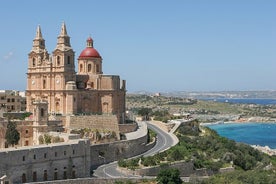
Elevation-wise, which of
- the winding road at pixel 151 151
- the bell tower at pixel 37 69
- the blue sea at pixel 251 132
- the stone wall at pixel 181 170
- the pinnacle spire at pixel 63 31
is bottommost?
the blue sea at pixel 251 132

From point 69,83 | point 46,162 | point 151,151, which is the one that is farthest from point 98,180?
point 69,83

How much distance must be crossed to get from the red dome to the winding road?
14.1 meters

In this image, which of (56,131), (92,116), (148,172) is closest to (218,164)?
(148,172)

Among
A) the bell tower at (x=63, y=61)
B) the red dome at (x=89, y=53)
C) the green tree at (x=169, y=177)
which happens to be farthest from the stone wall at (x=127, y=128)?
the green tree at (x=169, y=177)

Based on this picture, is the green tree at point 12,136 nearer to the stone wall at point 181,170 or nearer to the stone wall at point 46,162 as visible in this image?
the stone wall at point 46,162

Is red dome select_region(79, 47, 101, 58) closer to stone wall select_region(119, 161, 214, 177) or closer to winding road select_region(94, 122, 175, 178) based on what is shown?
winding road select_region(94, 122, 175, 178)

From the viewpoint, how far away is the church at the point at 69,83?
5753cm

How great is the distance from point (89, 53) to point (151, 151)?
52.2ft

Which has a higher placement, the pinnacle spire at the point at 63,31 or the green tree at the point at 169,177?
the pinnacle spire at the point at 63,31

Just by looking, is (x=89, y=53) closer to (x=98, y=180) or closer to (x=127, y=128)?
(x=127, y=128)

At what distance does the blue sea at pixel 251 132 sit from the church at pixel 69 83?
57.1 m

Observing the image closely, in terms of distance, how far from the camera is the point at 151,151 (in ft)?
187

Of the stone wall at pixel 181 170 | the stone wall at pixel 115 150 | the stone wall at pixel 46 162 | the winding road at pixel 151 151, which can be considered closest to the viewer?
the stone wall at pixel 46 162

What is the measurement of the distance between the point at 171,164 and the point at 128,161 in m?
4.66
